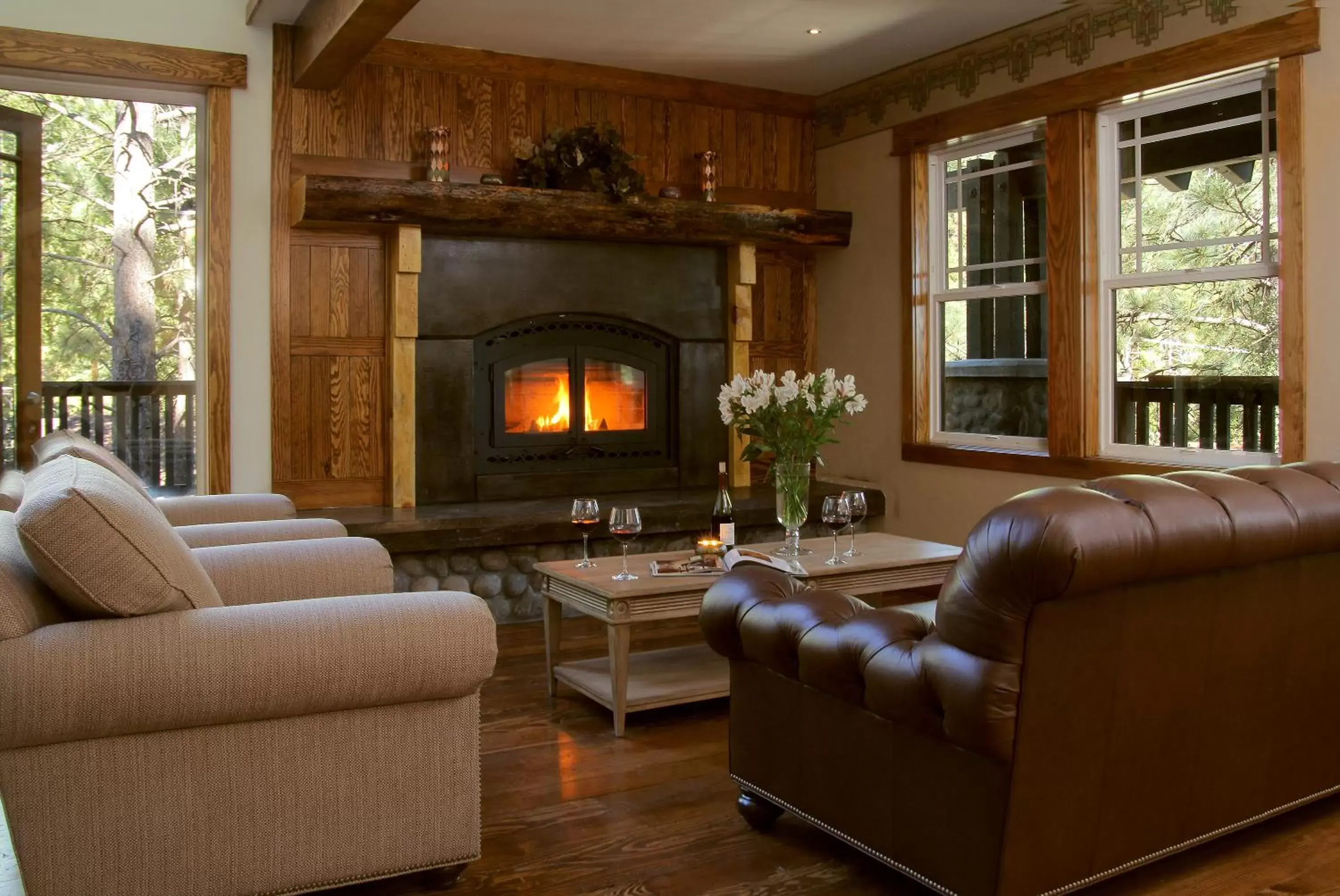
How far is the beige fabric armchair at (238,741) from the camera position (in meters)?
2.02

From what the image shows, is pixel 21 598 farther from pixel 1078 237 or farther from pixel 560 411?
pixel 1078 237

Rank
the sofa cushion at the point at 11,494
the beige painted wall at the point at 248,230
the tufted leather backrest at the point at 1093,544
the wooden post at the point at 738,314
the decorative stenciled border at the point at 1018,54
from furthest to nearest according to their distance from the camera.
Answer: the wooden post at the point at 738,314 < the beige painted wall at the point at 248,230 < the decorative stenciled border at the point at 1018,54 < the sofa cushion at the point at 11,494 < the tufted leather backrest at the point at 1093,544

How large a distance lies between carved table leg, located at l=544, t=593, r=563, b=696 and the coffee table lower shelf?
21mm

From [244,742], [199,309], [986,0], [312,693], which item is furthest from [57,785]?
[986,0]

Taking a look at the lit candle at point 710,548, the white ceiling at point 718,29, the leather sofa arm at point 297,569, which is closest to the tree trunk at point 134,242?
the white ceiling at point 718,29

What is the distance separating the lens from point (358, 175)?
5.42 meters

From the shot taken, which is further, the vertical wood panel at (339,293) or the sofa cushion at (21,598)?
the vertical wood panel at (339,293)

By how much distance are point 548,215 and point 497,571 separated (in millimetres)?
1650

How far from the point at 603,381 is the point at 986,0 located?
2.49m

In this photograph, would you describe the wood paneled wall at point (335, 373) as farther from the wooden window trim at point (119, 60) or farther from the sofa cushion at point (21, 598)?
the sofa cushion at point (21, 598)

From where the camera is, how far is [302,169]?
17.4 feet

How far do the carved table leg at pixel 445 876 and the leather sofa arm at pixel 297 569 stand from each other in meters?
0.88

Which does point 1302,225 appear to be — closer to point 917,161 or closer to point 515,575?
point 917,161

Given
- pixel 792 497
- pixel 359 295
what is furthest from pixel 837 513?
pixel 359 295
